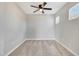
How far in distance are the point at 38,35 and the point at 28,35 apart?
1.79 feet

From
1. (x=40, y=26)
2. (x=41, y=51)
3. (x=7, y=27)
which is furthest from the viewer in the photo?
(x=40, y=26)

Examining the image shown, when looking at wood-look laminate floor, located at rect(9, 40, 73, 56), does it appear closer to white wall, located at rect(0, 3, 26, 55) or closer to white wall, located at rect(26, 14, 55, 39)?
white wall, located at rect(0, 3, 26, 55)

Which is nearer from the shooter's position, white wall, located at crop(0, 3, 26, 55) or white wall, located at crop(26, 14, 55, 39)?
white wall, located at crop(0, 3, 26, 55)

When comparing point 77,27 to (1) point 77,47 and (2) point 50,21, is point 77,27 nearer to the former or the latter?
(1) point 77,47

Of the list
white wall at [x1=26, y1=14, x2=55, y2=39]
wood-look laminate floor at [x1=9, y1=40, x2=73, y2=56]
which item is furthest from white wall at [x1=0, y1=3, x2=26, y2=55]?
white wall at [x1=26, y1=14, x2=55, y2=39]

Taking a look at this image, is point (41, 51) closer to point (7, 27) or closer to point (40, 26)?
point (7, 27)

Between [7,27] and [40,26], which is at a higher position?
[7,27]

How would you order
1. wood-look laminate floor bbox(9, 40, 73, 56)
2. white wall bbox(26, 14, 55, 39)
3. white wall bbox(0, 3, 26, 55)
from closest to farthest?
white wall bbox(0, 3, 26, 55)
wood-look laminate floor bbox(9, 40, 73, 56)
white wall bbox(26, 14, 55, 39)

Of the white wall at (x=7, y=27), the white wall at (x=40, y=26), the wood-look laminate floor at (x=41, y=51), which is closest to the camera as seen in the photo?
the white wall at (x=7, y=27)

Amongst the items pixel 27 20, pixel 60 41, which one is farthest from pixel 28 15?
A: pixel 60 41

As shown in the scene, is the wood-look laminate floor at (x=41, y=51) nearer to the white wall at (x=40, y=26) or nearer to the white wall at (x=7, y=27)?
the white wall at (x=7, y=27)

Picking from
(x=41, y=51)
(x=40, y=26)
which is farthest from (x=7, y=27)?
(x=40, y=26)

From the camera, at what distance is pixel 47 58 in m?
1.58

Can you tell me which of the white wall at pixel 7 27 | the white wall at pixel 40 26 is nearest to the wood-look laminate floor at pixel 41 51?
the white wall at pixel 7 27
